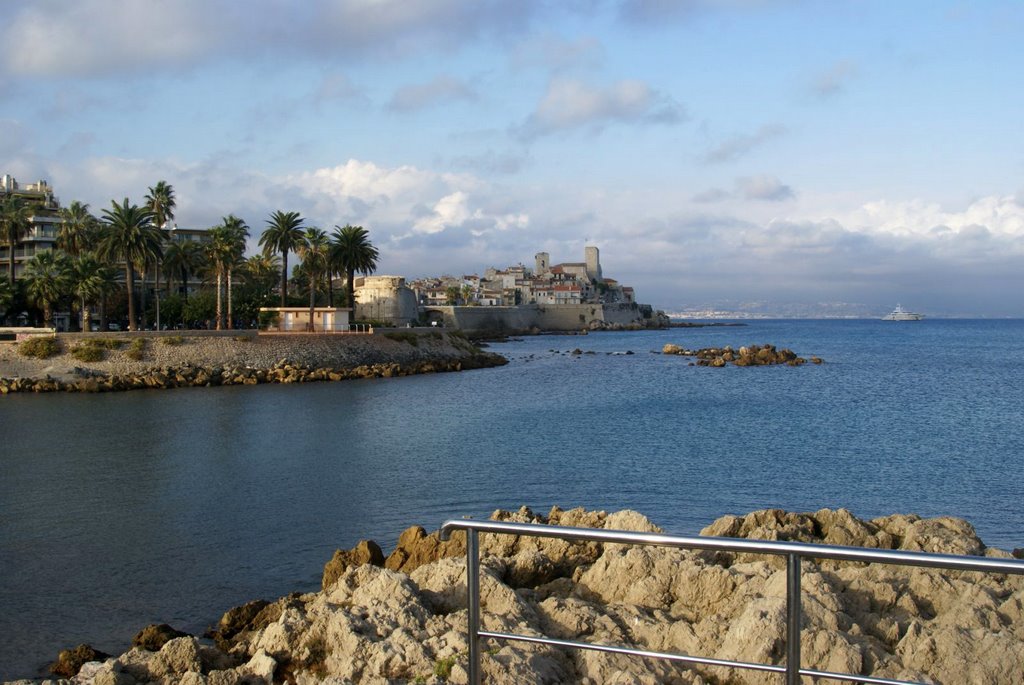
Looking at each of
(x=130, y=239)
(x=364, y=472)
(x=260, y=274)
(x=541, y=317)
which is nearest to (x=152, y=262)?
(x=130, y=239)

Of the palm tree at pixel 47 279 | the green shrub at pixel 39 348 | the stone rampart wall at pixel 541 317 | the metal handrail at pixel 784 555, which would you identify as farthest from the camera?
the stone rampart wall at pixel 541 317

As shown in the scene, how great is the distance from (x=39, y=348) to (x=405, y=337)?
2524 centimetres

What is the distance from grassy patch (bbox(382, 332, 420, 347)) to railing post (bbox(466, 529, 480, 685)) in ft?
200

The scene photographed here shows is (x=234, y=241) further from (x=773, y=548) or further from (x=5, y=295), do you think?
(x=773, y=548)

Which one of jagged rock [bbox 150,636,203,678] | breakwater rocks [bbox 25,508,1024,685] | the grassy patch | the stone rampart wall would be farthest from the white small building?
the stone rampart wall

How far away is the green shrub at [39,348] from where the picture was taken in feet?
161

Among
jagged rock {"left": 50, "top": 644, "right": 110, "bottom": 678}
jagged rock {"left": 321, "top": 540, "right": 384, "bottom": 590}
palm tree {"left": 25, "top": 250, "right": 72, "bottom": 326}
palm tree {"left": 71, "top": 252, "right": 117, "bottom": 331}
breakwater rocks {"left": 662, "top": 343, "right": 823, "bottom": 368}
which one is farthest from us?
breakwater rocks {"left": 662, "top": 343, "right": 823, "bottom": 368}

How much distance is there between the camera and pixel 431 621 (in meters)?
8.17

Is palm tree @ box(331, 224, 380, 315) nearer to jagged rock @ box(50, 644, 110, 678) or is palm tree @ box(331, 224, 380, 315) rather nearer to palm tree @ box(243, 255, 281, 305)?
palm tree @ box(243, 255, 281, 305)

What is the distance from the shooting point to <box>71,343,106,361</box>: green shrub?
49406 millimetres

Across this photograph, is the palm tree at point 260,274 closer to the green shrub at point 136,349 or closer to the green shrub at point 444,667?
the green shrub at point 136,349

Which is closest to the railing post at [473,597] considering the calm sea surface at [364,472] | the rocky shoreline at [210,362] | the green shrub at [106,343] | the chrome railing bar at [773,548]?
the chrome railing bar at [773,548]

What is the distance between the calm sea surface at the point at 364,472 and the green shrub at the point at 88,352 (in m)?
6.06

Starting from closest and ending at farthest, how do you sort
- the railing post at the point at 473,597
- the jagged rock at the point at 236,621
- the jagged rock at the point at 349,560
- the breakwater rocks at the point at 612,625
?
the railing post at the point at 473,597, the breakwater rocks at the point at 612,625, the jagged rock at the point at 236,621, the jagged rock at the point at 349,560
